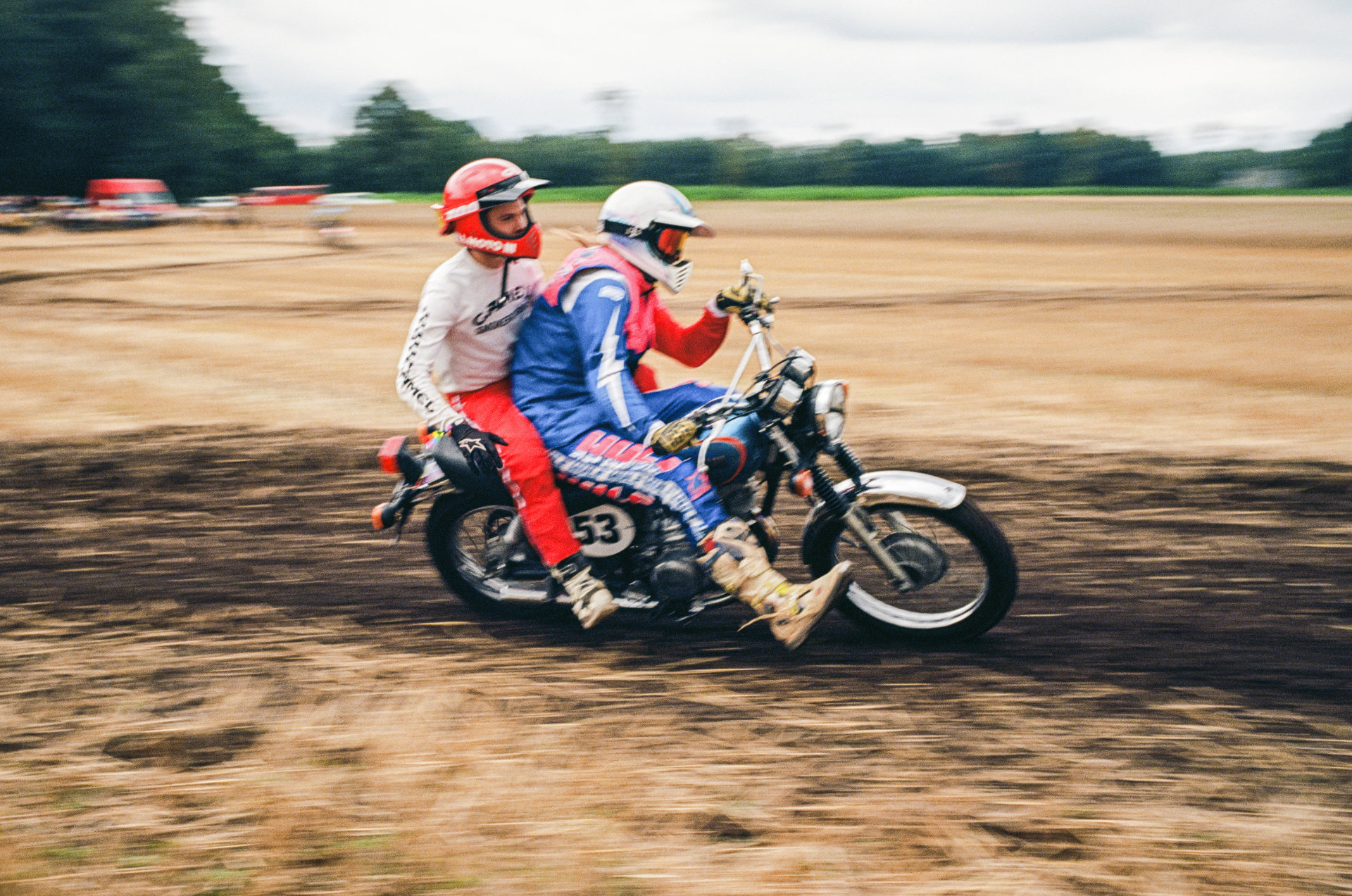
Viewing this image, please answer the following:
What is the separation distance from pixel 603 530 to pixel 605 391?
712 millimetres

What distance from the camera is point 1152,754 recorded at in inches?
146

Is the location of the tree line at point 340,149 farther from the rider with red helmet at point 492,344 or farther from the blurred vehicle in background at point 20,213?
the rider with red helmet at point 492,344

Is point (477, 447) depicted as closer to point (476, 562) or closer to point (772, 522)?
point (476, 562)

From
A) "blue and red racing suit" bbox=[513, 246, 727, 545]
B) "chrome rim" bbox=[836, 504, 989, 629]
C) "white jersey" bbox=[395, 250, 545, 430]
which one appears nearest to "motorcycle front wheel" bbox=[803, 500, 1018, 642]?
"chrome rim" bbox=[836, 504, 989, 629]

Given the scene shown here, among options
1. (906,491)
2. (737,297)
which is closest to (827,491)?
(906,491)

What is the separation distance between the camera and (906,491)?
4.30 m

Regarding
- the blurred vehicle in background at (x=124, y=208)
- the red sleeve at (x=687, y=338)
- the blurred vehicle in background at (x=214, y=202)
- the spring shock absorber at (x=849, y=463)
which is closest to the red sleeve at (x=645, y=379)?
the red sleeve at (x=687, y=338)

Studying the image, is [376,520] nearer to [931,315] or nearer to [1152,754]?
[1152,754]

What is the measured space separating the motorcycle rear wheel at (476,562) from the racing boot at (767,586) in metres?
1.05

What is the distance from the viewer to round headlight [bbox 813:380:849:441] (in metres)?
4.25

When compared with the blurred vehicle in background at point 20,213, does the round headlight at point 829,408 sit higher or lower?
lower

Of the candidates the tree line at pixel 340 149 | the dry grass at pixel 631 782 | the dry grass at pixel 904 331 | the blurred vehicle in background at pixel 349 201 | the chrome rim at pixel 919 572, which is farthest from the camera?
the tree line at pixel 340 149

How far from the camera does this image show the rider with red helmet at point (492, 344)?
4.49 meters

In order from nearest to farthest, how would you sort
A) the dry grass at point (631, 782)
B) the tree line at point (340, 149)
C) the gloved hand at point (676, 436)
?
the dry grass at point (631, 782) < the gloved hand at point (676, 436) < the tree line at point (340, 149)
